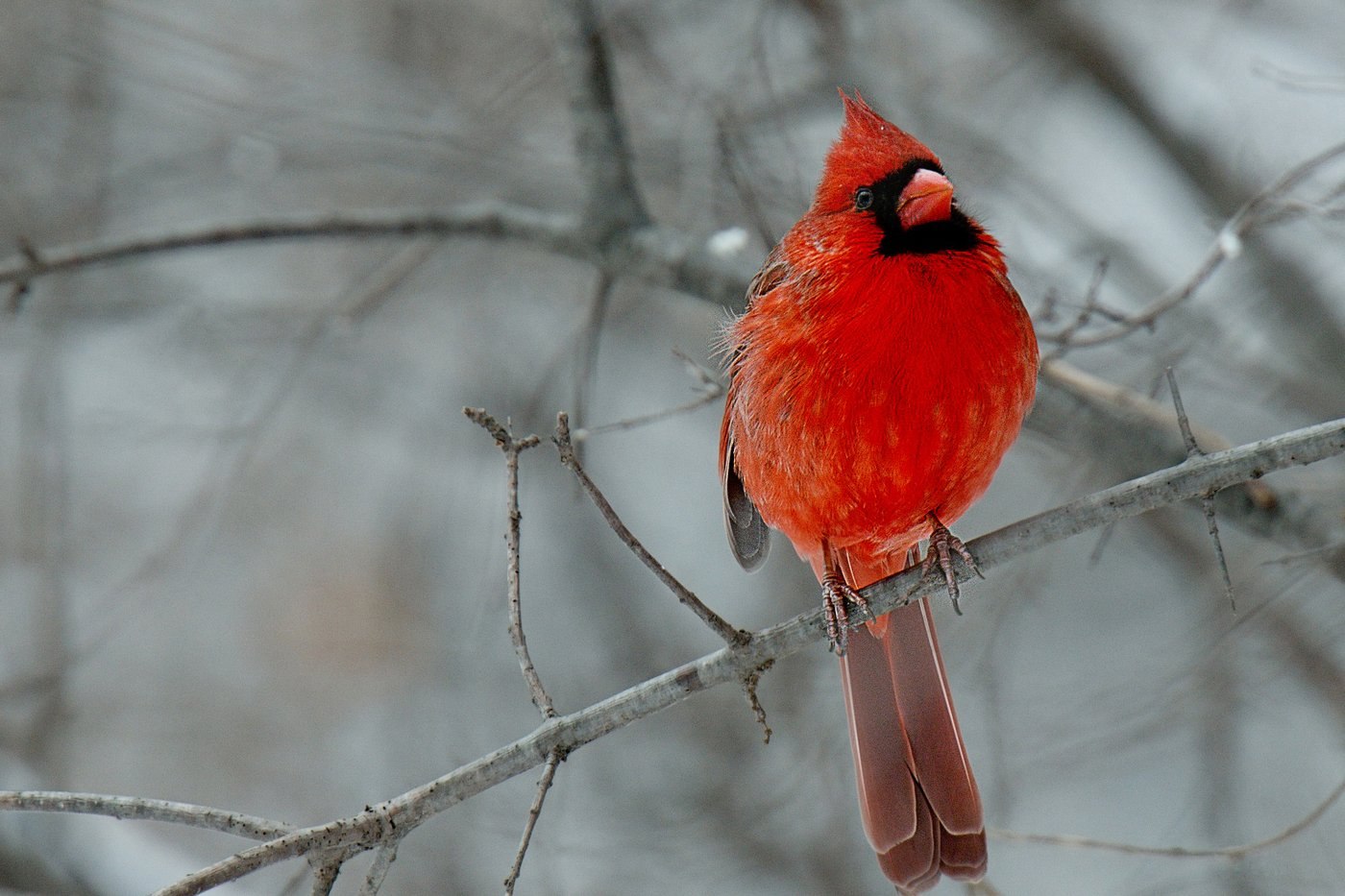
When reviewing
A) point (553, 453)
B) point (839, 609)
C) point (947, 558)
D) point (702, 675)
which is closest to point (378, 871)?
point (702, 675)

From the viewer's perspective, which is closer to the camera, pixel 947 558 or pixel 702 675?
pixel 702 675

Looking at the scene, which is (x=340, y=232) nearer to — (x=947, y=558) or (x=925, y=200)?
(x=925, y=200)

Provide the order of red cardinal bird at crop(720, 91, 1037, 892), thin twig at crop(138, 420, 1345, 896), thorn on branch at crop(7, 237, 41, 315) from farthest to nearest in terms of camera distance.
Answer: thorn on branch at crop(7, 237, 41, 315)
red cardinal bird at crop(720, 91, 1037, 892)
thin twig at crop(138, 420, 1345, 896)

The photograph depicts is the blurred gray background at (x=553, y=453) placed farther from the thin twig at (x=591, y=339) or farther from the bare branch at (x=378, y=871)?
the bare branch at (x=378, y=871)

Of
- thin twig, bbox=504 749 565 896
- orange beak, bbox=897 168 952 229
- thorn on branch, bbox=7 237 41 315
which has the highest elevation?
thorn on branch, bbox=7 237 41 315

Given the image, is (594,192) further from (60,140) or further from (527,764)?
(60,140)

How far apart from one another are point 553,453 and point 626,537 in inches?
157

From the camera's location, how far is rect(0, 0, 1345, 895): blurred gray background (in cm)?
392

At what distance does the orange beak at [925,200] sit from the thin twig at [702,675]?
0.68m

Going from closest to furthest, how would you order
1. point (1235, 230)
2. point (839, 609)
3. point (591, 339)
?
point (839, 609) < point (1235, 230) < point (591, 339)

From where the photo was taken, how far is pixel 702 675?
2182 mm

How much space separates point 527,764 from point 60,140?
13.9ft

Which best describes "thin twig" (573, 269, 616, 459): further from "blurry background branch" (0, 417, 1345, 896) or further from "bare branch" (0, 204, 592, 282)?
"blurry background branch" (0, 417, 1345, 896)

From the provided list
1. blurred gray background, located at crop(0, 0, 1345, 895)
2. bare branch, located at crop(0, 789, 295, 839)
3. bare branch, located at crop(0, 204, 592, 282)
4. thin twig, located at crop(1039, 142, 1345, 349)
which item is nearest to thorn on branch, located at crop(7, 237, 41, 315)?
bare branch, located at crop(0, 204, 592, 282)
